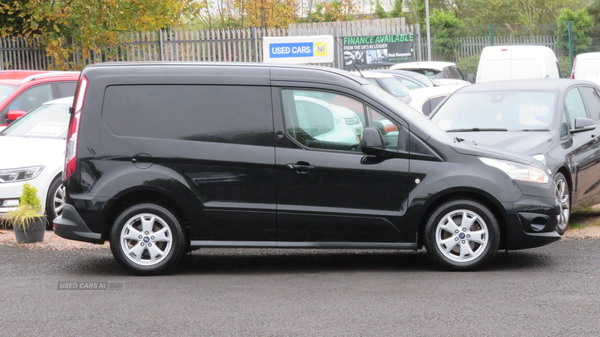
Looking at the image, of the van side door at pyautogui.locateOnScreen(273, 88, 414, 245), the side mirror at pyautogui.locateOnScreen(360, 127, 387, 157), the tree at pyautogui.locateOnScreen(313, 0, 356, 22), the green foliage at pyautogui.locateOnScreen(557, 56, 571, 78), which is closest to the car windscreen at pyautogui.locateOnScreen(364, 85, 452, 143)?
the van side door at pyautogui.locateOnScreen(273, 88, 414, 245)

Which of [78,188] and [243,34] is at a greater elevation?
[243,34]

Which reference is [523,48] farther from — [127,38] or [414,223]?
[414,223]

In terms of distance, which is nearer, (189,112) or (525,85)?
(189,112)

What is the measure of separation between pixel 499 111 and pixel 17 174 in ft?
18.5

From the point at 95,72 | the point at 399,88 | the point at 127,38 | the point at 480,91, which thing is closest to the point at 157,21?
the point at 127,38

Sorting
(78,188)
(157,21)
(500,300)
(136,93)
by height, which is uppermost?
(157,21)

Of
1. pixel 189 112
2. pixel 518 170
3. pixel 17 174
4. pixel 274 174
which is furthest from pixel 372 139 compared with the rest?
pixel 17 174

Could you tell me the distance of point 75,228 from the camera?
7270mm

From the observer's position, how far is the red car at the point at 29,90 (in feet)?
39.0

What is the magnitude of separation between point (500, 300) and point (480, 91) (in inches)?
187

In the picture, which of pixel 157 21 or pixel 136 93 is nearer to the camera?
pixel 136 93

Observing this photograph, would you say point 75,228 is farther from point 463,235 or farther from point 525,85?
point 525,85

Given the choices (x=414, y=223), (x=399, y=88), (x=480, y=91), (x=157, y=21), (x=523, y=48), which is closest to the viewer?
(x=414, y=223)

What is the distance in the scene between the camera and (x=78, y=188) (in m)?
7.26
